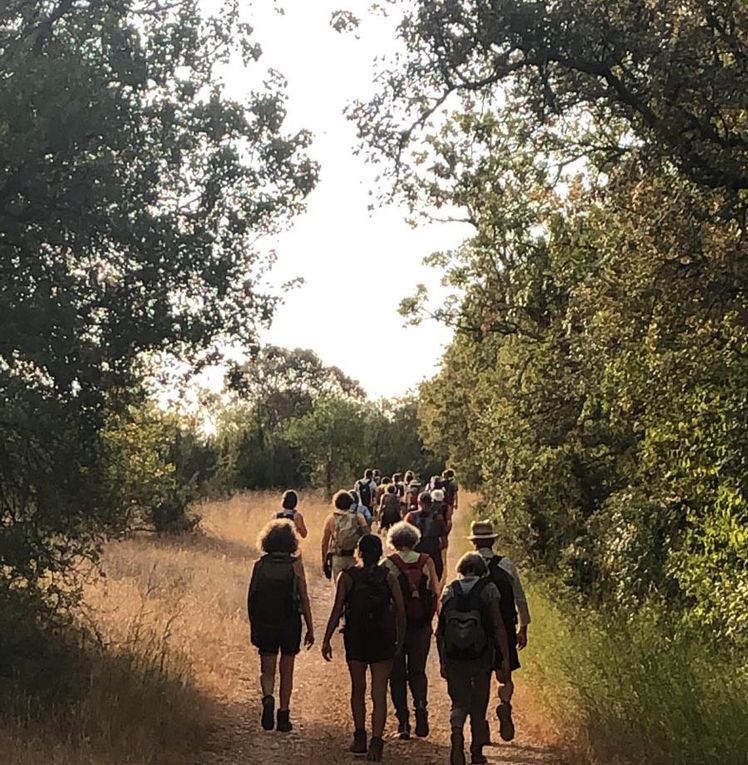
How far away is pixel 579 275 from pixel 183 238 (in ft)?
19.5

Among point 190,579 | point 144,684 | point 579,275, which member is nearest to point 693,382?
point 579,275

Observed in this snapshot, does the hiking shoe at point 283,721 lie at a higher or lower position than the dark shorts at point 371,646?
lower

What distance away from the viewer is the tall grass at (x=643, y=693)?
283 inches

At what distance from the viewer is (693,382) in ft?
31.8

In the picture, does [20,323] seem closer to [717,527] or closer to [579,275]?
[717,527]

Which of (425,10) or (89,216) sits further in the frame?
(89,216)

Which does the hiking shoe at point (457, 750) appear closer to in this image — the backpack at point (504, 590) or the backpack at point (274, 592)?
the backpack at point (504, 590)

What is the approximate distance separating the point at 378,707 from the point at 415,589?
42.2 inches

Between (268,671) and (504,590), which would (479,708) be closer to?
(504,590)

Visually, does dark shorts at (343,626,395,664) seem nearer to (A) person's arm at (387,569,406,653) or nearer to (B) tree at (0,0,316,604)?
(A) person's arm at (387,569,406,653)

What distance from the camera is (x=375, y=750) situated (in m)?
8.44

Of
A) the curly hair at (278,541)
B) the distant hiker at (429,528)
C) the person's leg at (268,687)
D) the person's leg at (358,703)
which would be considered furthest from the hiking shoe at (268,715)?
the distant hiker at (429,528)

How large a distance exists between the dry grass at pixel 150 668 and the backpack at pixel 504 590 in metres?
2.94

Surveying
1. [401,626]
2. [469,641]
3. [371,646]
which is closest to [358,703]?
[371,646]
